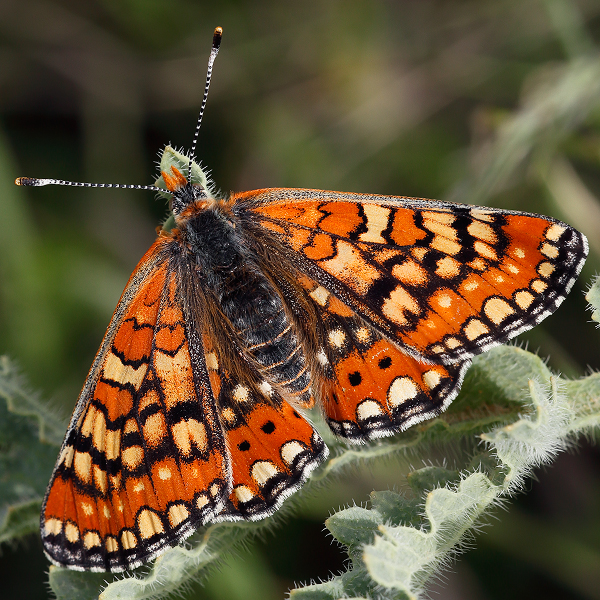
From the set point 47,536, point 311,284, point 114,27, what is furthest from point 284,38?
point 47,536

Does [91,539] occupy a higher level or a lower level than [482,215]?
lower

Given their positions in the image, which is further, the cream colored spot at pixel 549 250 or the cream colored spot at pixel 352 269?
the cream colored spot at pixel 352 269

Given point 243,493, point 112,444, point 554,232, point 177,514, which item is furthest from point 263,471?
point 554,232

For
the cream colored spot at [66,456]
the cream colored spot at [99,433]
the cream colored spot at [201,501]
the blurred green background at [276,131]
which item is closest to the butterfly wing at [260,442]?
the cream colored spot at [201,501]

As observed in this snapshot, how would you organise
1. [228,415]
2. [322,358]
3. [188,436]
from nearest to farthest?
[188,436] < [228,415] < [322,358]

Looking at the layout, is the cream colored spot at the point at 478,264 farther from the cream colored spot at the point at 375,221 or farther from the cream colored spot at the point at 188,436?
the cream colored spot at the point at 188,436

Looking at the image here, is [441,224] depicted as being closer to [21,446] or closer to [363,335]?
[363,335]
